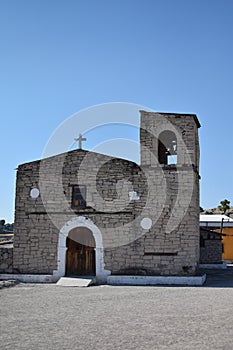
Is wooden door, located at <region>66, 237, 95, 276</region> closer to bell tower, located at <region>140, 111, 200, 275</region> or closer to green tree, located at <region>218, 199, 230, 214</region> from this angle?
bell tower, located at <region>140, 111, 200, 275</region>

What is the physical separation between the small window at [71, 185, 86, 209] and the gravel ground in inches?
153

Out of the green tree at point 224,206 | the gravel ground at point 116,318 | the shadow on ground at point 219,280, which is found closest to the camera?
the gravel ground at point 116,318

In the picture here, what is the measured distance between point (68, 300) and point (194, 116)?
351 inches

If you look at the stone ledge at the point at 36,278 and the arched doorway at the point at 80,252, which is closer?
the stone ledge at the point at 36,278

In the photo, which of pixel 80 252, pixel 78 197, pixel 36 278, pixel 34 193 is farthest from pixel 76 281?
pixel 34 193

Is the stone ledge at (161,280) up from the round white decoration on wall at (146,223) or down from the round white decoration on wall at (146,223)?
down

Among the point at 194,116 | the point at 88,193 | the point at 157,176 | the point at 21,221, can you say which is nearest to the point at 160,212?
the point at 157,176

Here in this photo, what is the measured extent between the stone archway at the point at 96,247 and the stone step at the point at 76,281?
18.1 inches

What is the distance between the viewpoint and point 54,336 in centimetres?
802

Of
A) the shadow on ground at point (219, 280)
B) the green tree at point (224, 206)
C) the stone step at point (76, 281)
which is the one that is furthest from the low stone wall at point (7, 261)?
the green tree at point (224, 206)

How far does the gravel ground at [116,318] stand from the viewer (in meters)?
7.65

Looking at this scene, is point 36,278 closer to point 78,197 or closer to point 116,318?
point 78,197

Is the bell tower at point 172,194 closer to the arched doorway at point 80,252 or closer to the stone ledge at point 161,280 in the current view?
the stone ledge at point 161,280

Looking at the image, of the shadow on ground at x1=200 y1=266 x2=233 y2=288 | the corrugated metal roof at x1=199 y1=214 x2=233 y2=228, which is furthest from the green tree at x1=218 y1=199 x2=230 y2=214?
the shadow on ground at x1=200 y1=266 x2=233 y2=288
